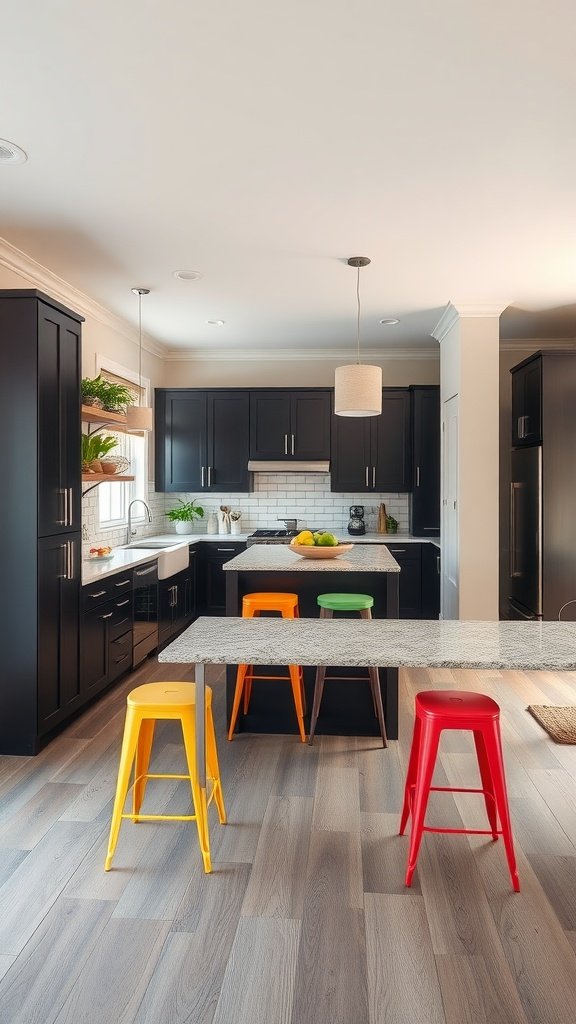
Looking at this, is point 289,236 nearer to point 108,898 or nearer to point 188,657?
point 188,657

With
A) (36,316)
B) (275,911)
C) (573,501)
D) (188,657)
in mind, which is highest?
(36,316)

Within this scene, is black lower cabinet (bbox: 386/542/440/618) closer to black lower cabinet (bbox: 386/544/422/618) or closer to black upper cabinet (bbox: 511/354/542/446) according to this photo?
black lower cabinet (bbox: 386/544/422/618)

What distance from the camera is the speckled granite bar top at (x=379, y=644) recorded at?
2.23 m

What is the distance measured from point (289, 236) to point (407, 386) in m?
3.42

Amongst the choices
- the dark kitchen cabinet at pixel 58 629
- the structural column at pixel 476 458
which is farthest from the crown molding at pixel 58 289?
the structural column at pixel 476 458

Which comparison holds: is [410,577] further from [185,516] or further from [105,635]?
[105,635]

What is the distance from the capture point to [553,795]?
310 cm

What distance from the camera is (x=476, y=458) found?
5.70 meters

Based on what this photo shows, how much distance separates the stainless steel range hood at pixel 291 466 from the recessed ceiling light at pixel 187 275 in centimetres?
252

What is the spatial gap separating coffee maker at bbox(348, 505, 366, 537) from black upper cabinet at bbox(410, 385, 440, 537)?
1.87 feet

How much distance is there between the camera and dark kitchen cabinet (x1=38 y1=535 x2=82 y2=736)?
11.7 ft

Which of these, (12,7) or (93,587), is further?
(93,587)

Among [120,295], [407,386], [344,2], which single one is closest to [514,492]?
[407,386]

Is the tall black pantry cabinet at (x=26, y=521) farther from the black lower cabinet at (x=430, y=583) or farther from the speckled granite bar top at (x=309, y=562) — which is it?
the black lower cabinet at (x=430, y=583)
